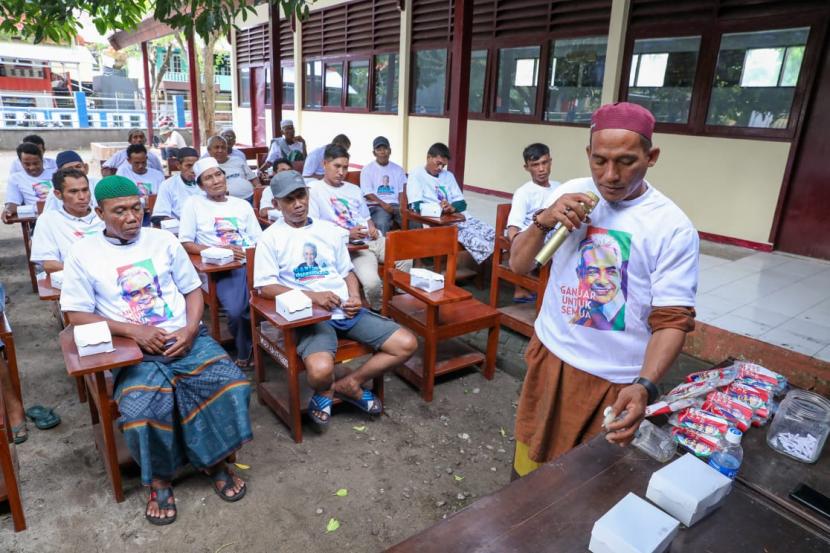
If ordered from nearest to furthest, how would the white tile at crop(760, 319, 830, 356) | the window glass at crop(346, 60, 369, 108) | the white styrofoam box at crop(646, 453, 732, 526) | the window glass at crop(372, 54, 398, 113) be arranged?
the white styrofoam box at crop(646, 453, 732, 526), the white tile at crop(760, 319, 830, 356), the window glass at crop(372, 54, 398, 113), the window glass at crop(346, 60, 369, 108)

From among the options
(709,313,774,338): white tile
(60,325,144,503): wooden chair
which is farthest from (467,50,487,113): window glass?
(60,325,144,503): wooden chair

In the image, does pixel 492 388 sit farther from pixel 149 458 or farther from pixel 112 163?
pixel 112 163

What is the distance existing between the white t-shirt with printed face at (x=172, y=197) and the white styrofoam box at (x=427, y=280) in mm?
2515

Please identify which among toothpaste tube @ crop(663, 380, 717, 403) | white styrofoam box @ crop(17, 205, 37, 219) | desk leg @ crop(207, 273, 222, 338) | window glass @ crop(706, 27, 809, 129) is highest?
window glass @ crop(706, 27, 809, 129)

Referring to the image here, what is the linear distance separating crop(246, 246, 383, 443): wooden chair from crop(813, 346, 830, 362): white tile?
2.75 m

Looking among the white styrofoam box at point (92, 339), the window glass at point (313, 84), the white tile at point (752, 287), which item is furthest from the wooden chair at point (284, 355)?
the window glass at point (313, 84)

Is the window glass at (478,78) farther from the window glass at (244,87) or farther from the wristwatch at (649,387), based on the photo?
the window glass at (244,87)

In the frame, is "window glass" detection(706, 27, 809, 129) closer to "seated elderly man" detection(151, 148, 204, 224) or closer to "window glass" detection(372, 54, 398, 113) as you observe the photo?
"seated elderly man" detection(151, 148, 204, 224)

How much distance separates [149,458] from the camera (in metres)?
2.33

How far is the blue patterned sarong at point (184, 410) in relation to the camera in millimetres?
2328

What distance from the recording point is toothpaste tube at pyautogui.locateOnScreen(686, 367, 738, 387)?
1.71m

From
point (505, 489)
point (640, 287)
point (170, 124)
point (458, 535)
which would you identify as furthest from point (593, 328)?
point (170, 124)

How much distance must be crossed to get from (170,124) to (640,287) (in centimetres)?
2099

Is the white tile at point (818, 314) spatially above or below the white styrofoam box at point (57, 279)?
below
